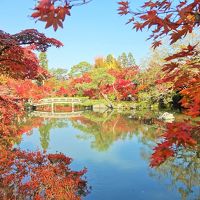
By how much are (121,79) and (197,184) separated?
881 inches

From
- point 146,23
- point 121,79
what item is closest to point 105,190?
point 146,23

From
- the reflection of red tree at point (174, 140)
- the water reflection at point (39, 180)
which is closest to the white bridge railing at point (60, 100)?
the water reflection at point (39, 180)

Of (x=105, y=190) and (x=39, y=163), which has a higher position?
(x=39, y=163)

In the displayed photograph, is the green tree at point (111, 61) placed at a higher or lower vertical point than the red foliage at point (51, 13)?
higher

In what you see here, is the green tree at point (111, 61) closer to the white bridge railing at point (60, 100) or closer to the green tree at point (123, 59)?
the green tree at point (123, 59)

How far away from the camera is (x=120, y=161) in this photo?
8742mm

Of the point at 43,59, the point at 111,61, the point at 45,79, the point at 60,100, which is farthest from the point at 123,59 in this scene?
the point at 45,79

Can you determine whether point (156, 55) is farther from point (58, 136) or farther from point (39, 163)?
point (39, 163)

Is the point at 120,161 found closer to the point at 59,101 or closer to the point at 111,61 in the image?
the point at 59,101

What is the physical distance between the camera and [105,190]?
6.41 meters

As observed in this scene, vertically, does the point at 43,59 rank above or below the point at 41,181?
above

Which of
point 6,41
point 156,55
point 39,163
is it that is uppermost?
point 156,55

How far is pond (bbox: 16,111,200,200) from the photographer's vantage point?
625 centimetres

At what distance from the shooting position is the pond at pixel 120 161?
6250mm
